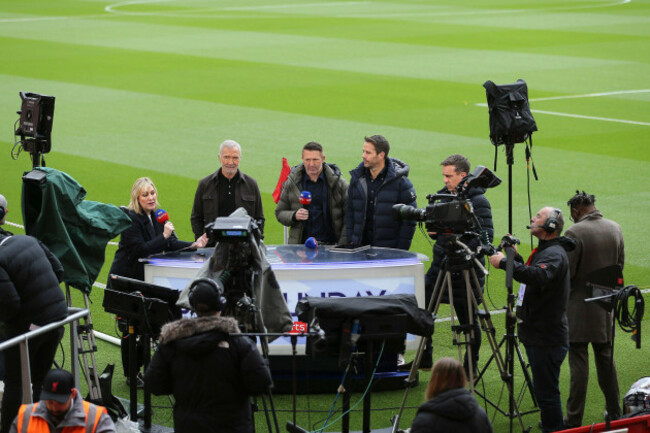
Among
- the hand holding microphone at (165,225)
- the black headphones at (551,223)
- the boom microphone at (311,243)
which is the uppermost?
the black headphones at (551,223)

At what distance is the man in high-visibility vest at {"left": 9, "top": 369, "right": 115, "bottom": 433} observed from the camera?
23.2 feet

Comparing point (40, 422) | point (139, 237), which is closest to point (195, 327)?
point (40, 422)

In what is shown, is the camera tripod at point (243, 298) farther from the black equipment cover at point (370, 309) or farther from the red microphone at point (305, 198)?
the red microphone at point (305, 198)

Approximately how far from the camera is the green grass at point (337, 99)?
19.3m

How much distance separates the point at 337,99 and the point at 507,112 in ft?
61.8

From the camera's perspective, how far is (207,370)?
733 cm

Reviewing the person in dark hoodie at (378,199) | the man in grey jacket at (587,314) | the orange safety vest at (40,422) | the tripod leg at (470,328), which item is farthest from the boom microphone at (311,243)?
the orange safety vest at (40,422)

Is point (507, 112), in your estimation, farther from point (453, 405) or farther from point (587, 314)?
point (453, 405)

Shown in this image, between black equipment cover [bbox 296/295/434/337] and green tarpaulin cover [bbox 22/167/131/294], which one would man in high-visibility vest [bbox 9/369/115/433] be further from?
green tarpaulin cover [bbox 22/167/131/294]

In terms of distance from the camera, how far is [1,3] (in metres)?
62.4

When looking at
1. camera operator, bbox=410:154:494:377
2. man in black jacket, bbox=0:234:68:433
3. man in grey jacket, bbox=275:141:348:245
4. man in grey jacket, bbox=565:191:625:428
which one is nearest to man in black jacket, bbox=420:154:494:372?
camera operator, bbox=410:154:494:377

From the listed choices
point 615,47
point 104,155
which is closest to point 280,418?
point 104,155

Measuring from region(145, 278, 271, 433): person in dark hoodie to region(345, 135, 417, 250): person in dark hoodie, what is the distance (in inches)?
173

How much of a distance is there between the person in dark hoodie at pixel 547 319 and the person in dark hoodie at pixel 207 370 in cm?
283
